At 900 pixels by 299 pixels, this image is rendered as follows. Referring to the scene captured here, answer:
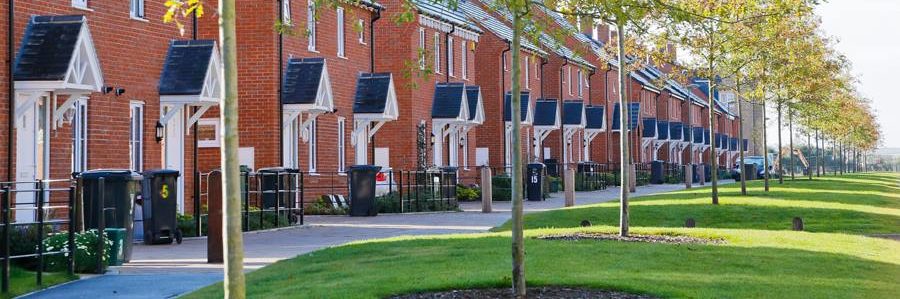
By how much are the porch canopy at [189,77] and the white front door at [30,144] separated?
11.9ft

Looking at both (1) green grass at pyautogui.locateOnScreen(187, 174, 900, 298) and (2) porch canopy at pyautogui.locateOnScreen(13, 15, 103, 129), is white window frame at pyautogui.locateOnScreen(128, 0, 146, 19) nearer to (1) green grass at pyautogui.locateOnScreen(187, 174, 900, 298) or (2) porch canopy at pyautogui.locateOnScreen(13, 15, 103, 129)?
(2) porch canopy at pyautogui.locateOnScreen(13, 15, 103, 129)

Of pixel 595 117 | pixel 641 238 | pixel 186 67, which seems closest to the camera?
pixel 641 238

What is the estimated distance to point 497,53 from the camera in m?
49.2

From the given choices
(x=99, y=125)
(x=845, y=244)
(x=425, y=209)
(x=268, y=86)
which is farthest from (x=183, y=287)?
(x=425, y=209)

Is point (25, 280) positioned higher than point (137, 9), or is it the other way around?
point (137, 9)

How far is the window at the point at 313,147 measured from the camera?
1262 inches

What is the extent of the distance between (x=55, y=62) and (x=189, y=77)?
4.48 meters


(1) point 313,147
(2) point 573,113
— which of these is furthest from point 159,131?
(2) point 573,113

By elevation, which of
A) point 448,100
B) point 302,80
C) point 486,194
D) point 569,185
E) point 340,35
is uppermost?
point 340,35

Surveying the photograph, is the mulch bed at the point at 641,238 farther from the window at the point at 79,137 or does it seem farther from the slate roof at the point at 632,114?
the slate roof at the point at 632,114

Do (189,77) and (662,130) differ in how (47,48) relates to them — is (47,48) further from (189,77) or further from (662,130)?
(662,130)

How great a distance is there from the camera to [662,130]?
79000mm

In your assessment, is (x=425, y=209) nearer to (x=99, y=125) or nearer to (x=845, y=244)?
(x=99, y=125)

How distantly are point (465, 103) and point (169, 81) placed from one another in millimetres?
18504
